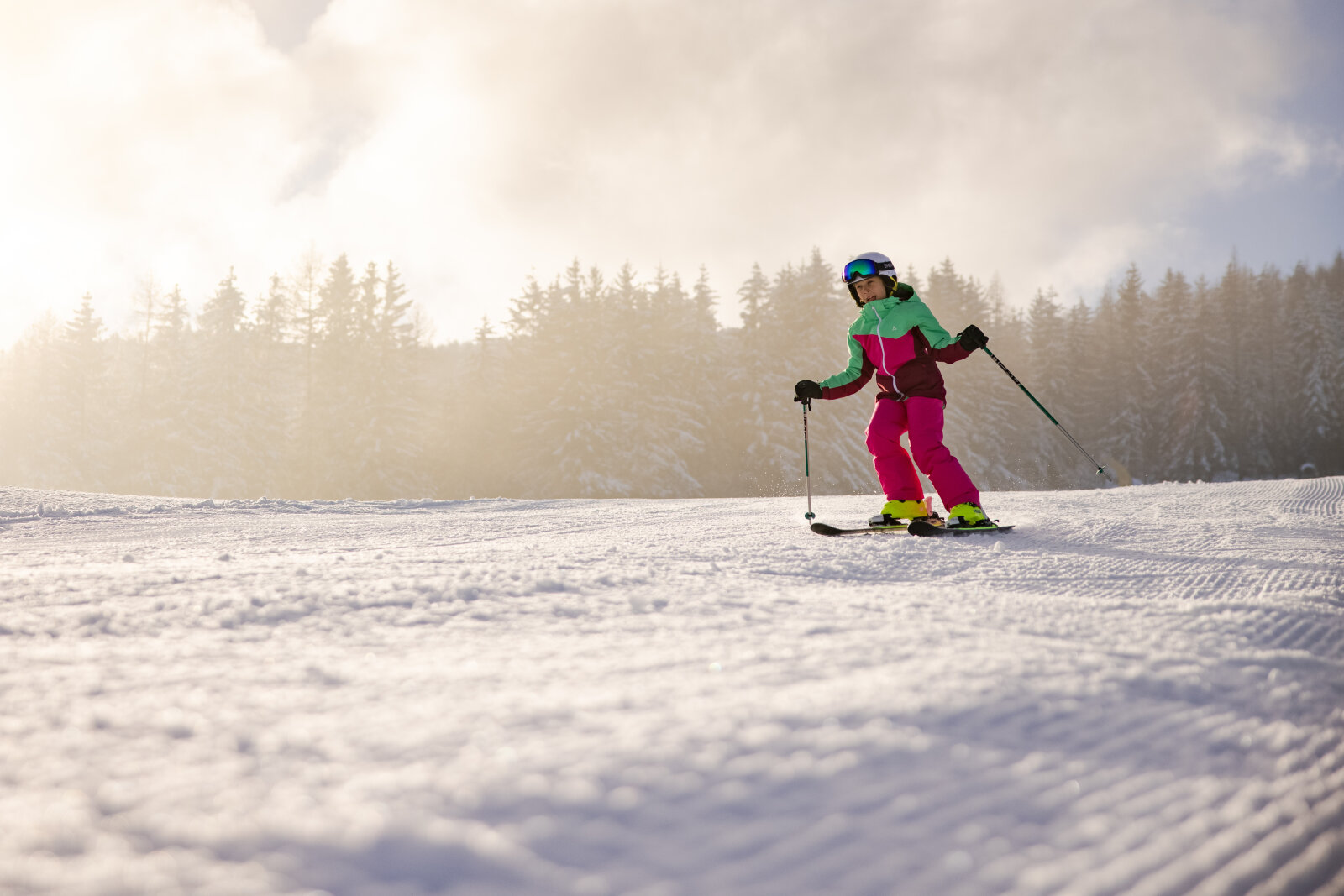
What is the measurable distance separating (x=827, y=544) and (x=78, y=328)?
42603 mm

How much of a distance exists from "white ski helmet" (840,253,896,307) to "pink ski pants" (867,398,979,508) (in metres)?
0.64

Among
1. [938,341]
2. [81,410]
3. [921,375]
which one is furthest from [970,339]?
[81,410]

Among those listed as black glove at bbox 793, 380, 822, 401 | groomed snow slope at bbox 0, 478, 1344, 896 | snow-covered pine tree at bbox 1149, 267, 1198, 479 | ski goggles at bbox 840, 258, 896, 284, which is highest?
snow-covered pine tree at bbox 1149, 267, 1198, 479

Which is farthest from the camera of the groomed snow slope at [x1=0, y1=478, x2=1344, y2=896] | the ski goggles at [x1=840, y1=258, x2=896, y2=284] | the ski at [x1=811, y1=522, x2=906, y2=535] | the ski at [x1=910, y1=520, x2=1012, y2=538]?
the ski goggles at [x1=840, y1=258, x2=896, y2=284]

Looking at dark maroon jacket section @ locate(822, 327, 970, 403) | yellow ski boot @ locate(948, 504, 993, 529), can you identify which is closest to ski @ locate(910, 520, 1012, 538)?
yellow ski boot @ locate(948, 504, 993, 529)

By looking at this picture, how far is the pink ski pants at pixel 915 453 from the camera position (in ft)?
10.0

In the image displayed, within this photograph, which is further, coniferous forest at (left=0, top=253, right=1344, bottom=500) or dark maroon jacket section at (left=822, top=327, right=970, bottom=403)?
coniferous forest at (left=0, top=253, right=1344, bottom=500)

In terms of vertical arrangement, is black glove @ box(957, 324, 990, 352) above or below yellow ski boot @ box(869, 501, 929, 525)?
above

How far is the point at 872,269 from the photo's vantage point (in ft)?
11.2

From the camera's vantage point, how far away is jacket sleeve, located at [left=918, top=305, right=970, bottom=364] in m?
3.17

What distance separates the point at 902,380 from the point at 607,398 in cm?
2380

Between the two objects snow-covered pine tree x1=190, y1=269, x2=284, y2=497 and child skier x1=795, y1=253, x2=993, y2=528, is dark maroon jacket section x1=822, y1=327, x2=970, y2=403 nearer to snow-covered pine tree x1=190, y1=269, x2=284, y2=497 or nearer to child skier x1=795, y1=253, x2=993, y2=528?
child skier x1=795, y1=253, x2=993, y2=528

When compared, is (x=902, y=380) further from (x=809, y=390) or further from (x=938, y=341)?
(x=809, y=390)

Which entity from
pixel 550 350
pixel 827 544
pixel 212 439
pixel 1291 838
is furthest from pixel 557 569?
pixel 212 439
